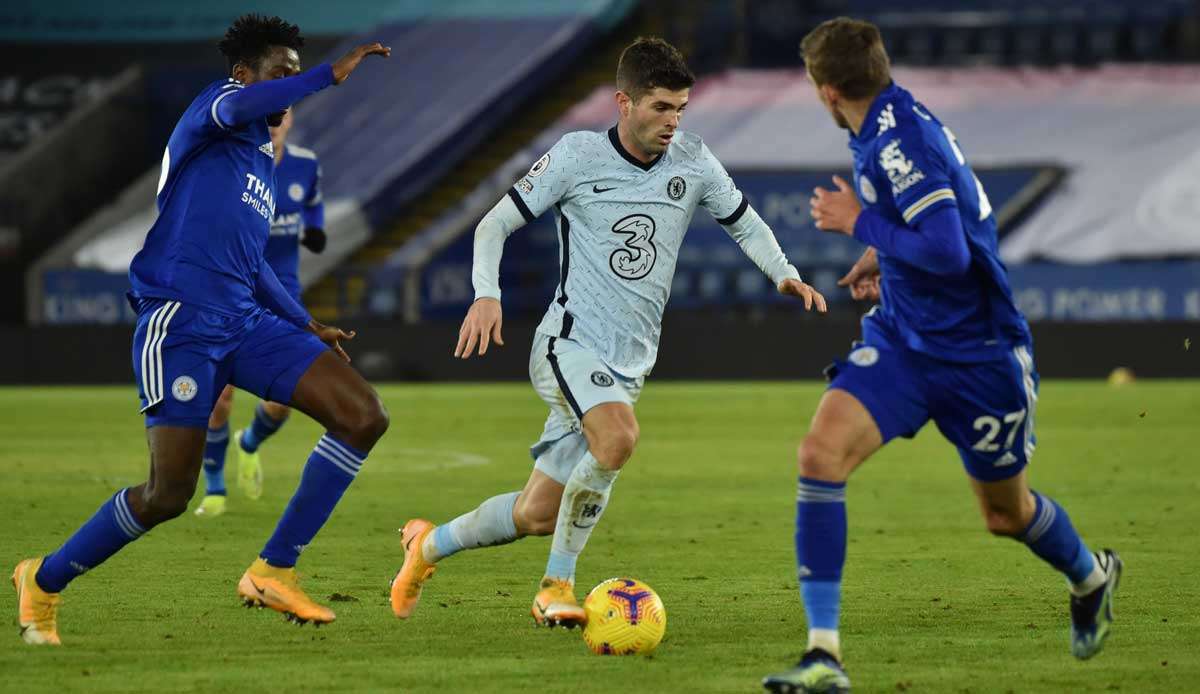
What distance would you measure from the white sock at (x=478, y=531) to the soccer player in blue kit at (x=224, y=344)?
422 millimetres

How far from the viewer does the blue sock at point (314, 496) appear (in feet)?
21.9

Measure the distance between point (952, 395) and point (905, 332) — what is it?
0.77 ft

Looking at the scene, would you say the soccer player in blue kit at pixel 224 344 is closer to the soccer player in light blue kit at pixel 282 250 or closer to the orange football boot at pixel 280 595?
the orange football boot at pixel 280 595

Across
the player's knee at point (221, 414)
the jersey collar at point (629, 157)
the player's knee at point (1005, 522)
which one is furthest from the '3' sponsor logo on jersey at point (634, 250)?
the player's knee at point (221, 414)

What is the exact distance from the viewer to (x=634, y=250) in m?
6.80

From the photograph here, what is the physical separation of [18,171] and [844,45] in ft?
89.1

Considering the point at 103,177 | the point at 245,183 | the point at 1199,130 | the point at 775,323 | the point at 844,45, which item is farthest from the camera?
the point at 103,177

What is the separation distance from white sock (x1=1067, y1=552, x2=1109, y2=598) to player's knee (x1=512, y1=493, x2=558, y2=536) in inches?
72.8

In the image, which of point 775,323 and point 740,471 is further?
point 775,323

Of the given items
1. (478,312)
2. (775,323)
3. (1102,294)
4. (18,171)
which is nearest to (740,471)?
(478,312)

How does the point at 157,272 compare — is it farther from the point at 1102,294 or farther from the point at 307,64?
the point at 307,64

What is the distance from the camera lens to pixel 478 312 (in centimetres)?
638

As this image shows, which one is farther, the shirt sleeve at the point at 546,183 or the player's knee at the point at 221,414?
the player's knee at the point at 221,414

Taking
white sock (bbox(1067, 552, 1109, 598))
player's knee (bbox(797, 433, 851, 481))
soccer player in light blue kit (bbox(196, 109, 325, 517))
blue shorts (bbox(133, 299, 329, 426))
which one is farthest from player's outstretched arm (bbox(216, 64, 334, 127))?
soccer player in light blue kit (bbox(196, 109, 325, 517))
